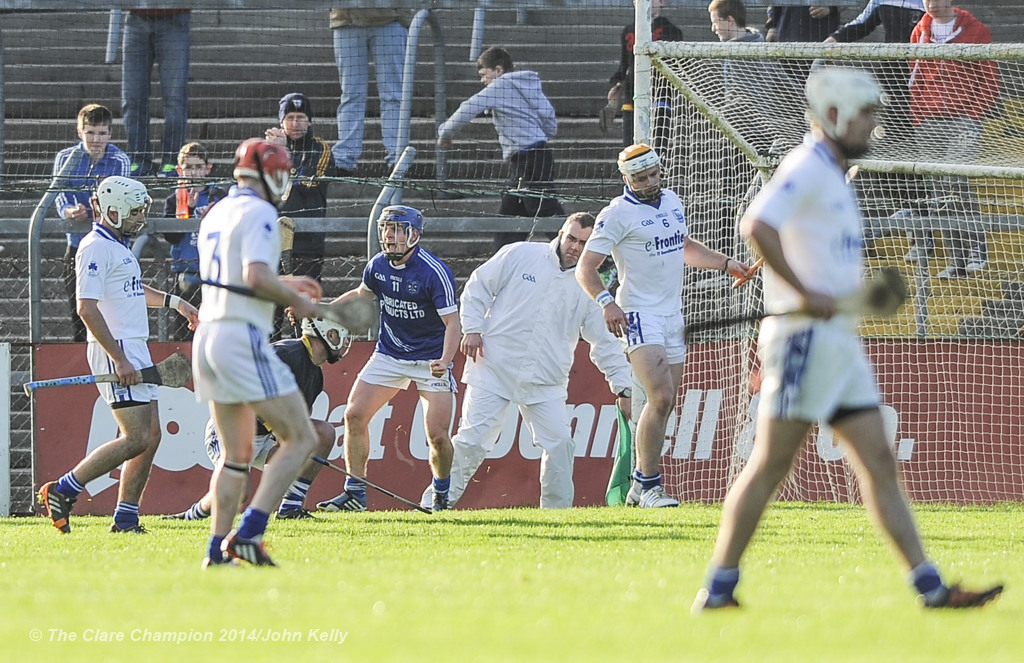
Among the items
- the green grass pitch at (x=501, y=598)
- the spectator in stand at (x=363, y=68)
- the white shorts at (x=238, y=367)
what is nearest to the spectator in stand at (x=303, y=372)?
the green grass pitch at (x=501, y=598)

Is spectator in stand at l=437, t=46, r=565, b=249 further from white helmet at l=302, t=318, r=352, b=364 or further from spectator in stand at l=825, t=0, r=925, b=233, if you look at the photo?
white helmet at l=302, t=318, r=352, b=364

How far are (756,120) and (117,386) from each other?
5.31 meters

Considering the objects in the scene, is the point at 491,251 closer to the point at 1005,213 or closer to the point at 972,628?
the point at 1005,213

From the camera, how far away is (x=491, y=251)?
15.5m

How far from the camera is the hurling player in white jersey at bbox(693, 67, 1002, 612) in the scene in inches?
207

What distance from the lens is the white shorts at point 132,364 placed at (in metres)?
9.89

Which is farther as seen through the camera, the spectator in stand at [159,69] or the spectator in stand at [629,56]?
the spectator in stand at [159,69]

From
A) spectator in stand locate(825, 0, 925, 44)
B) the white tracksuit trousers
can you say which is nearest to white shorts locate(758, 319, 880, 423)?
the white tracksuit trousers

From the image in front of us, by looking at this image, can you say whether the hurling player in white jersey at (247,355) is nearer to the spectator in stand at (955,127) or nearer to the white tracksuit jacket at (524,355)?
the white tracksuit jacket at (524,355)

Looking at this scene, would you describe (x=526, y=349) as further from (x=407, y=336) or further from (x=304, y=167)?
(x=304, y=167)

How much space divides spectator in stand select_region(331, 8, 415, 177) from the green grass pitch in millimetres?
5554

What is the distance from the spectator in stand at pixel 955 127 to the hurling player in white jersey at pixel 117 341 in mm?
6037

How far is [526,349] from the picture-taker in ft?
38.9

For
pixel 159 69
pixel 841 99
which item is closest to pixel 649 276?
pixel 841 99
